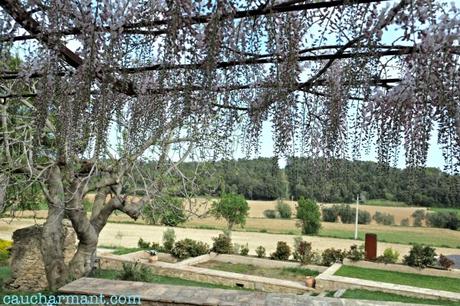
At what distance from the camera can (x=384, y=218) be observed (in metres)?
25.9

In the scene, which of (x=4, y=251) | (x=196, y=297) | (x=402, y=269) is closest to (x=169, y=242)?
(x=4, y=251)

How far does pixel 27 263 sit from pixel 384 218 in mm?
22766

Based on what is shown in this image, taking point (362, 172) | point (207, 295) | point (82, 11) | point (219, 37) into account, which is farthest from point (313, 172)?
point (207, 295)

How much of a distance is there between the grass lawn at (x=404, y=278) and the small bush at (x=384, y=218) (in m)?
16.6

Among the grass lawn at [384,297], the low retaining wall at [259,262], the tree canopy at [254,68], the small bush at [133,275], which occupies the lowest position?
the low retaining wall at [259,262]

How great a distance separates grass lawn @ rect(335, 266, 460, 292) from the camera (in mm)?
8438

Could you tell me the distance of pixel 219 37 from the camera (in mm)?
1290

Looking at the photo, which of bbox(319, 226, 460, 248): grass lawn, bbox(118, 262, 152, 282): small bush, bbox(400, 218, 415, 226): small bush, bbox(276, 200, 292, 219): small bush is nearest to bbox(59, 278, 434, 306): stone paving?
bbox(118, 262, 152, 282): small bush

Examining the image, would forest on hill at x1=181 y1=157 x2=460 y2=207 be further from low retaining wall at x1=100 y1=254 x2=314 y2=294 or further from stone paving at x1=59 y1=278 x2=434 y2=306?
low retaining wall at x1=100 y1=254 x2=314 y2=294

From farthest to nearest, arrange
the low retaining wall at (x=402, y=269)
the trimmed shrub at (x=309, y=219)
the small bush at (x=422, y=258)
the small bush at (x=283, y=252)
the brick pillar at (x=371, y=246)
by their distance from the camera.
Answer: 1. the trimmed shrub at (x=309, y=219)
2. the small bush at (x=283, y=252)
3. the brick pillar at (x=371, y=246)
4. the small bush at (x=422, y=258)
5. the low retaining wall at (x=402, y=269)

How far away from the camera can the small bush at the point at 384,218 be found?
2558cm

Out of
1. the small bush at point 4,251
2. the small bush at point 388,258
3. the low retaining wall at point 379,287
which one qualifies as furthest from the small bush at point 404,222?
the small bush at point 4,251

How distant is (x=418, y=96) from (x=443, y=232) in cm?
2450

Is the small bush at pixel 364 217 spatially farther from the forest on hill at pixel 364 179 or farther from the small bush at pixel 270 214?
the forest on hill at pixel 364 179
